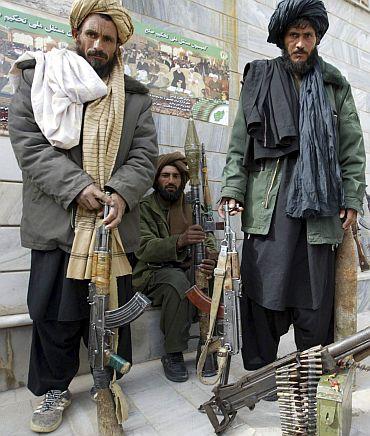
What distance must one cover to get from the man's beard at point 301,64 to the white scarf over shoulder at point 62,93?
1052 mm

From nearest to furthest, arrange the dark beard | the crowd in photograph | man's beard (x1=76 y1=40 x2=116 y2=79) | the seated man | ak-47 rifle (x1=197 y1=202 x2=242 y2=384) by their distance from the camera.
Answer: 1. ak-47 rifle (x1=197 y1=202 x2=242 y2=384)
2. man's beard (x1=76 y1=40 x2=116 y2=79)
3. the seated man
4. the dark beard
5. the crowd in photograph

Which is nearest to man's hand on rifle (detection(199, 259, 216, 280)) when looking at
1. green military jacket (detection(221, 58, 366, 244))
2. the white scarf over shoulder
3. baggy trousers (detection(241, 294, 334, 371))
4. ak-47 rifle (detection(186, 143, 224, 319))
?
ak-47 rifle (detection(186, 143, 224, 319))

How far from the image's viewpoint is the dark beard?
305 centimetres

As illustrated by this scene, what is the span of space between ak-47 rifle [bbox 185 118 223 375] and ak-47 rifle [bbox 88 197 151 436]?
2.32 ft

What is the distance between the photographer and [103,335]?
5.85 feet

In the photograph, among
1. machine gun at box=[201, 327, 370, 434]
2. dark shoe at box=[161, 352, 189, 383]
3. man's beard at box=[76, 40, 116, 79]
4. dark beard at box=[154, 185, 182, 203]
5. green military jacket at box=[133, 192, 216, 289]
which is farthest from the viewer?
dark beard at box=[154, 185, 182, 203]

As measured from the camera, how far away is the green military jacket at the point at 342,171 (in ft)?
6.56

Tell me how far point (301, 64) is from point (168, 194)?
143 centimetres

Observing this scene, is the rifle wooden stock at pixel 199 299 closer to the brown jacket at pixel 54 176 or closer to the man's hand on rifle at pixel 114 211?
the brown jacket at pixel 54 176

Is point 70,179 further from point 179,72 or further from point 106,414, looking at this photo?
point 179,72

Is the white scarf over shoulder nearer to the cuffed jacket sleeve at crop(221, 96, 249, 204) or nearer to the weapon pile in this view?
the cuffed jacket sleeve at crop(221, 96, 249, 204)

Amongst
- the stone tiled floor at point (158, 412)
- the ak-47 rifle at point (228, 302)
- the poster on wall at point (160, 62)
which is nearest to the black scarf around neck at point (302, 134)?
the ak-47 rifle at point (228, 302)

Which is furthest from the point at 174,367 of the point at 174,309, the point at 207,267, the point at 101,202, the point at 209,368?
the point at 101,202

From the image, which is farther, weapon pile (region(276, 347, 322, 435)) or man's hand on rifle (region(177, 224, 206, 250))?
man's hand on rifle (region(177, 224, 206, 250))
